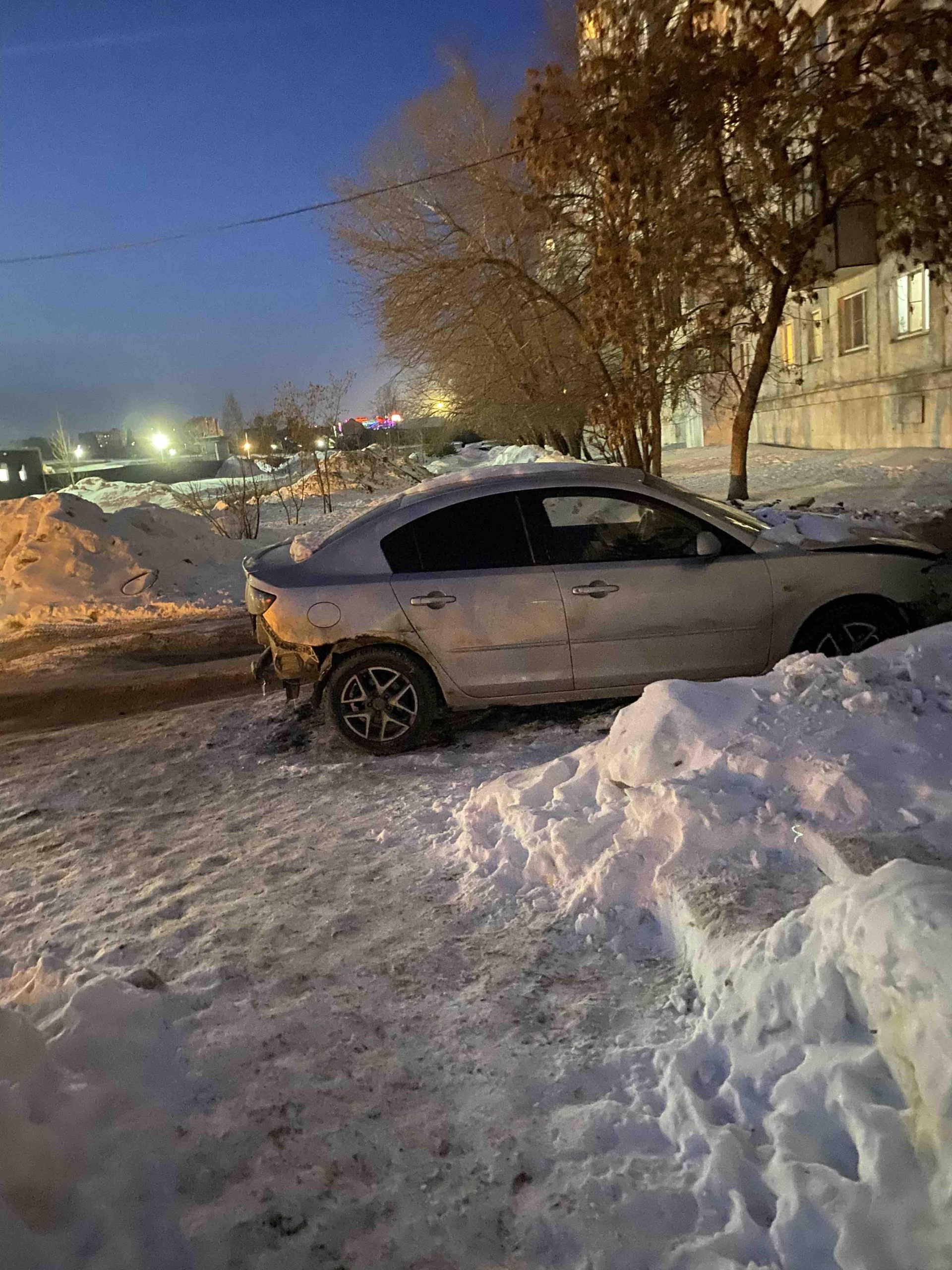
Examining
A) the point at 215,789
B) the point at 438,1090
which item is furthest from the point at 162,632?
the point at 438,1090

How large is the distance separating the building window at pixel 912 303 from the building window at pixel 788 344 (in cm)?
542

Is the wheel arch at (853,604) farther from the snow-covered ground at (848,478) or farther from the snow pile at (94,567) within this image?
the snow pile at (94,567)

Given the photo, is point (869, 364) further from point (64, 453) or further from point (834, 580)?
point (64, 453)

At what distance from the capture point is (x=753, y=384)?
15.5m

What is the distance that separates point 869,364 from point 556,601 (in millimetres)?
20069

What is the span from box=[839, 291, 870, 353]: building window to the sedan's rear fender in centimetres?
1917

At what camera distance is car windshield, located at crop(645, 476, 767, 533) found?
5750mm

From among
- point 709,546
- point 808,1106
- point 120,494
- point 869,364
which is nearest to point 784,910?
point 808,1106

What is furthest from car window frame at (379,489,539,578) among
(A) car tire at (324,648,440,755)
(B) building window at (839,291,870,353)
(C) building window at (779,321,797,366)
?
(C) building window at (779,321,797,366)

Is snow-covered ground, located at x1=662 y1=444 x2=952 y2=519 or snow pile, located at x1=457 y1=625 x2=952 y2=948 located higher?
snow-covered ground, located at x1=662 y1=444 x2=952 y2=519

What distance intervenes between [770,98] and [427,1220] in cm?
1398

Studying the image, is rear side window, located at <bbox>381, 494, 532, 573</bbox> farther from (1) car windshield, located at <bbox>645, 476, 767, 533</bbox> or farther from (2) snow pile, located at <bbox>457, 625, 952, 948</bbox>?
(2) snow pile, located at <bbox>457, 625, 952, 948</bbox>

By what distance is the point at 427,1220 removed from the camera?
2252 millimetres

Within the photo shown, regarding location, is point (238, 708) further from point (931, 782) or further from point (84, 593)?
point (84, 593)
